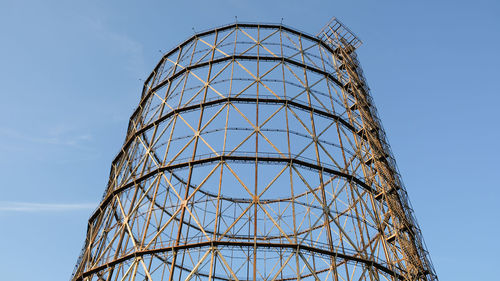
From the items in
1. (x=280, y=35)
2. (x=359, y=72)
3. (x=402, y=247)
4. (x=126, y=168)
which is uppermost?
(x=359, y=72)

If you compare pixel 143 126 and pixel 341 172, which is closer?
pixel 341 172

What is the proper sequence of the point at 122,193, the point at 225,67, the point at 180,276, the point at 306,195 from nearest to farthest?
the point at 122,193 → the point at 225,67 → the point at 180,276 → the point at 306,195

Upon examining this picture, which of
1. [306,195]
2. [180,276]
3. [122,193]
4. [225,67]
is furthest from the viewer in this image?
[306,195]

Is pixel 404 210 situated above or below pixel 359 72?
below

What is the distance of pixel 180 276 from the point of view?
1802 centimetres

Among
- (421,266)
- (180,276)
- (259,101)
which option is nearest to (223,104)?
(259,101)

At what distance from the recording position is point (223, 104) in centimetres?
1512

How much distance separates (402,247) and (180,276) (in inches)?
351

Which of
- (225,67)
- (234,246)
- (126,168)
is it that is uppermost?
(225,67)

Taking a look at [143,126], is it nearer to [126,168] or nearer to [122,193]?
[126,168]

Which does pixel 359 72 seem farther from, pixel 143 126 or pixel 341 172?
pixel 143 126

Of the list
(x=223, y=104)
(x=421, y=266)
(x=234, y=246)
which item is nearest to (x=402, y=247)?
(x=421, y=266)

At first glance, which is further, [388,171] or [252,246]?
[388,171]

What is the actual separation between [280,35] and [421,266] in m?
10.4
